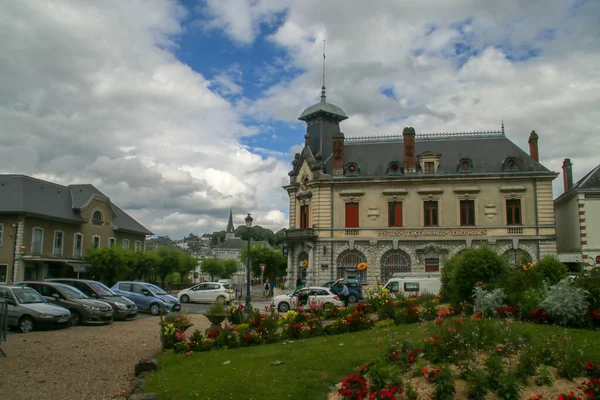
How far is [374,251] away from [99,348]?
26.2m

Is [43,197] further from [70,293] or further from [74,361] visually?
[74,361]

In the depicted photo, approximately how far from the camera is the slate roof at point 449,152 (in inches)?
1510

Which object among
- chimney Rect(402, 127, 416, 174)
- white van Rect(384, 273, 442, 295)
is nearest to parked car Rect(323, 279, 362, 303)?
white van Rect(384, 273, 442, 295)

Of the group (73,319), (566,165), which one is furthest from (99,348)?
(566,165)

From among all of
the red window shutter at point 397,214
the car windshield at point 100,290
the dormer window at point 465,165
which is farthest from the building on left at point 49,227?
the dormer window at point 465,165

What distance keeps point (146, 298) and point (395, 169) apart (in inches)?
827

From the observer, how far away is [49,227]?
131 feet

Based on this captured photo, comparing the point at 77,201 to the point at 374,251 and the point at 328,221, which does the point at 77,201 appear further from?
the point at 374,251

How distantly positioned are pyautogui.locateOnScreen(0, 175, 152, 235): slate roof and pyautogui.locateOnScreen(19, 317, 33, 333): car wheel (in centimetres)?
2210

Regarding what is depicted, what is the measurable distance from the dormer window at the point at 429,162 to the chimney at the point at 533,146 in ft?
22.8

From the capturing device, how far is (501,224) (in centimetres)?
3700

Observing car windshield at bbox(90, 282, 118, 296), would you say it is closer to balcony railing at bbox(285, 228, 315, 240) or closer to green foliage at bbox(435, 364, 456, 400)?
balcony railing at bbox(285, 228, 315, 240)

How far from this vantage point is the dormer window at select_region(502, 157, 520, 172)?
3738cm

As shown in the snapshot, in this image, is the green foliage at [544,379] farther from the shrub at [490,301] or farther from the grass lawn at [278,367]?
the shrub at [490,301]
